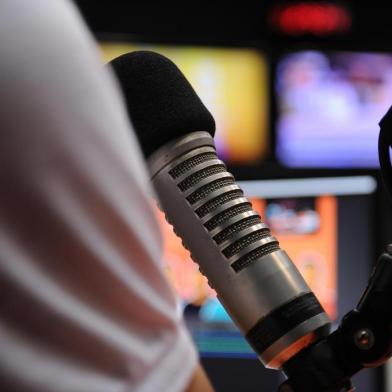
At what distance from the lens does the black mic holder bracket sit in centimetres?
73

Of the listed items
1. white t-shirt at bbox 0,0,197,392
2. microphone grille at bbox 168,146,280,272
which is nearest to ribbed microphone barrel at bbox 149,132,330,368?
microphone grille at bbox 168,146,280,272

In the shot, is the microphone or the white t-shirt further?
the microphone

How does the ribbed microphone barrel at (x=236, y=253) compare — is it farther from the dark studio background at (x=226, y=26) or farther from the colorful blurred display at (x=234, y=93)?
the colorful blurred display at (x=234, y=93)

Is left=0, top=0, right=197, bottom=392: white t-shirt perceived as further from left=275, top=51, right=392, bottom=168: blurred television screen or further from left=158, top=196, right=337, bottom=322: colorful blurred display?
left=275, top=51, right=392, bottom=168: blurred television screen

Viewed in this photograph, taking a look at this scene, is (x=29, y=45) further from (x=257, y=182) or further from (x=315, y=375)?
(x=257, y=182)

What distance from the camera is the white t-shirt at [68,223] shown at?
552 millimetres

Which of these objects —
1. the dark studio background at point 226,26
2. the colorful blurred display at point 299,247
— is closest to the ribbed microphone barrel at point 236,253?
the colorful blurred display at point 299,247

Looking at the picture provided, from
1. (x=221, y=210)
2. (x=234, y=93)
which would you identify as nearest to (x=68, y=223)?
(x=221, y=210)

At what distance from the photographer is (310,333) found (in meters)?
0.73

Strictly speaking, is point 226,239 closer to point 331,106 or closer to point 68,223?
point 68,223

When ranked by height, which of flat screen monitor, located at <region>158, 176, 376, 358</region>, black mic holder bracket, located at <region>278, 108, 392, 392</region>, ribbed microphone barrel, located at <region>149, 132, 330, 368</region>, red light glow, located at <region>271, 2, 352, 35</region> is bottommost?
red light glow, located at <region>271, 2, 352, 35</region>

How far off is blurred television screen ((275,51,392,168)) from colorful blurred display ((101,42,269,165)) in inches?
4.4

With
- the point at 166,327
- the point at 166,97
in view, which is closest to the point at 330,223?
the point at 166,97

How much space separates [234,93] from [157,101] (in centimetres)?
426
